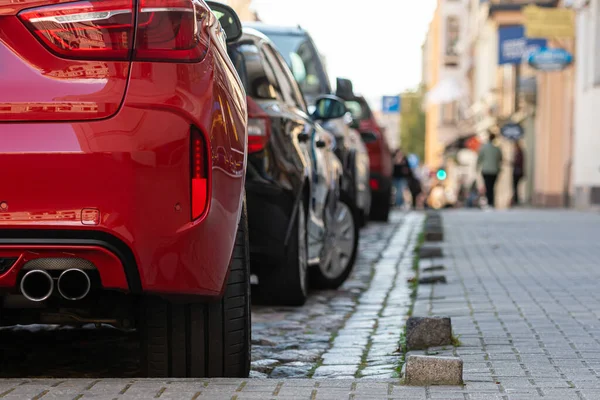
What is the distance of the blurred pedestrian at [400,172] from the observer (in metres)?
33.7

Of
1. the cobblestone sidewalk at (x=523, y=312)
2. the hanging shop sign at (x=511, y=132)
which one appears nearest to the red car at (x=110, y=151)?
the cobblestone sidewalk at (x=523, y=312)

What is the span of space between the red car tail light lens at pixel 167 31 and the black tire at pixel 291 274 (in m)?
3.56

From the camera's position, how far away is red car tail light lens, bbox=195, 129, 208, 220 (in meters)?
4.46

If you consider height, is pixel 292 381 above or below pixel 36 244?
below

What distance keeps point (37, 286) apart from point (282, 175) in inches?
134

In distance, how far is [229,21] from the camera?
6520 millimetres

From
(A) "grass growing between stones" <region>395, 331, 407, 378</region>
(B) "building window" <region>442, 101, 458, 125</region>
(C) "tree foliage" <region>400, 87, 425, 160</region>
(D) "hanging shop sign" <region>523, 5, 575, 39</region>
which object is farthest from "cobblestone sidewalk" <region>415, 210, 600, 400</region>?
(C) "tree foliage" <region>400, 87, 425, 160</region>

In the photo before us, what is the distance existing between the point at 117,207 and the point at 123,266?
20 cm

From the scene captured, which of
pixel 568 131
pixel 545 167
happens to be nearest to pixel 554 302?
pixel 568 131

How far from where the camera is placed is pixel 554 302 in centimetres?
791

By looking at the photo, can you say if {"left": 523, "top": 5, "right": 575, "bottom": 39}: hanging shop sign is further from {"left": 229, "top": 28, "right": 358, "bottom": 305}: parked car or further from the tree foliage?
the tree foliage

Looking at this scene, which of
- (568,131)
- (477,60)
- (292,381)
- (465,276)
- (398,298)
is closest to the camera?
(292,381)

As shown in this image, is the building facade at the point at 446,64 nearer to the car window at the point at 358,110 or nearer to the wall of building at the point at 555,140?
the wall of building at the point at 555,140

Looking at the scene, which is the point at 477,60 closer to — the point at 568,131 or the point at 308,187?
the point at 568,131
